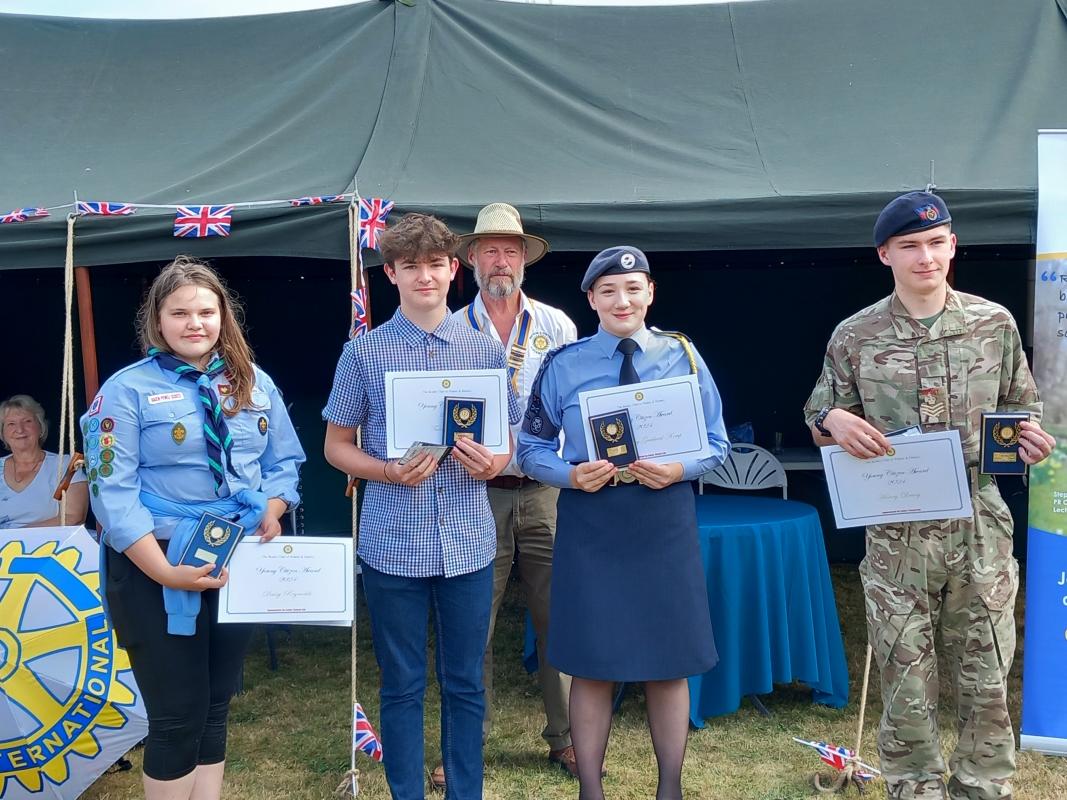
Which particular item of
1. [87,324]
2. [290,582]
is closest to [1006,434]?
[290,582]

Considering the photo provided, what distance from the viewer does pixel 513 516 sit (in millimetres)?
3125

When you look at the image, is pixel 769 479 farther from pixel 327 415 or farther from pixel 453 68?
pixel 327 415

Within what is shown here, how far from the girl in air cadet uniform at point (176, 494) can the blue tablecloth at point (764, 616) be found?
6.41 ft

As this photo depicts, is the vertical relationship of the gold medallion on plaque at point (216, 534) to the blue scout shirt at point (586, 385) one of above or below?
below

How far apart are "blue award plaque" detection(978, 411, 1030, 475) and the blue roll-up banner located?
24.1 inches

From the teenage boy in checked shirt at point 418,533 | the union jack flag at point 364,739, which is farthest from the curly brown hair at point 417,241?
the union jack flag at point 364,739

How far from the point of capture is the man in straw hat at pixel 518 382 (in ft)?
10.2

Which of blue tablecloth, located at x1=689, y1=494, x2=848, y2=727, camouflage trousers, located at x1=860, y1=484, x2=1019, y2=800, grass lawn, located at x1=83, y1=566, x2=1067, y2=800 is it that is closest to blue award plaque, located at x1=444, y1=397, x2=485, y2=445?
grass lawn, located at x1=83, y1=566, x2=1067, y2=800

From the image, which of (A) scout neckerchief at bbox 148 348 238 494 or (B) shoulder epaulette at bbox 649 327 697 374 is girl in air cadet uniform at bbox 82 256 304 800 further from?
(B) shoulder epaulette at bbox 649 327 697 374

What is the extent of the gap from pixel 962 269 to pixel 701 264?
177cm

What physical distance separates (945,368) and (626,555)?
1.00 m

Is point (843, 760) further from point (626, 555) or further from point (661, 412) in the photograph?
point (661, 412)

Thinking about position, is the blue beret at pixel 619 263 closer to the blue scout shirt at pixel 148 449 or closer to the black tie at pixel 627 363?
the black tie at pixel 627 363

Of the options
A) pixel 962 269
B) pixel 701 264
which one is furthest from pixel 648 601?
pixel 962 269
